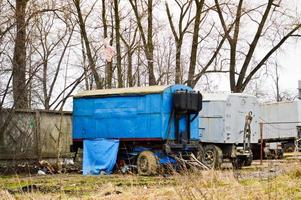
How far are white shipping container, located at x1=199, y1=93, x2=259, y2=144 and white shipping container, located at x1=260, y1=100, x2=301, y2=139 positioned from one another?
11572 millimetres

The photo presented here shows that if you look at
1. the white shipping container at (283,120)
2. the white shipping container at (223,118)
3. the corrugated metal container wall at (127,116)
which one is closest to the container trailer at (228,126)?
the white shipping container at (223,118)

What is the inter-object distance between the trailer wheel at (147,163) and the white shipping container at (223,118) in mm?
4961

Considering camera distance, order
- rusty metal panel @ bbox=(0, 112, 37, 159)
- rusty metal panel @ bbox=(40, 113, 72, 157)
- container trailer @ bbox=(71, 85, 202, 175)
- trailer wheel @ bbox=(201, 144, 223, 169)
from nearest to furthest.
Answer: container trailer @ bbox=(71, 85, 202, 175), rusty metal panel @ bbox=(0, 112, 37, 159), trailer wheel @ bbox=(201, 144, 223, 169), rusty metal panel @ bbox=(40, 113, 72, 157)

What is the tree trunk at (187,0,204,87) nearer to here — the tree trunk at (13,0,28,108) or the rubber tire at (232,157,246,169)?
the rubber tire at (232,157,246,169)

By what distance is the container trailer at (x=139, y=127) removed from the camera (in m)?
21.0

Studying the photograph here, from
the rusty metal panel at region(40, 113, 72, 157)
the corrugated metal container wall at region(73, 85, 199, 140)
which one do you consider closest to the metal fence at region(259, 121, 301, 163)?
the rusty metal panel at region(40, 113, 72, 157)

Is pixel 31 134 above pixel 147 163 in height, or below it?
above

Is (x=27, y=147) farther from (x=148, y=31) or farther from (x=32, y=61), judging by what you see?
(x=148, y=31)

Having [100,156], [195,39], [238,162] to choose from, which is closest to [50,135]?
[100,156]

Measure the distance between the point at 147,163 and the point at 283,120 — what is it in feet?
63.9

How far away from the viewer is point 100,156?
21.8 metres

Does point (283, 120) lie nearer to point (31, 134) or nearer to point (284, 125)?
point (284, 125)

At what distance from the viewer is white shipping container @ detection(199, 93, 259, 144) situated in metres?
25.3

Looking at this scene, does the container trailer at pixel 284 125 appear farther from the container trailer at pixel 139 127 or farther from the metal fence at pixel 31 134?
the container trailer at pixel 139 127
